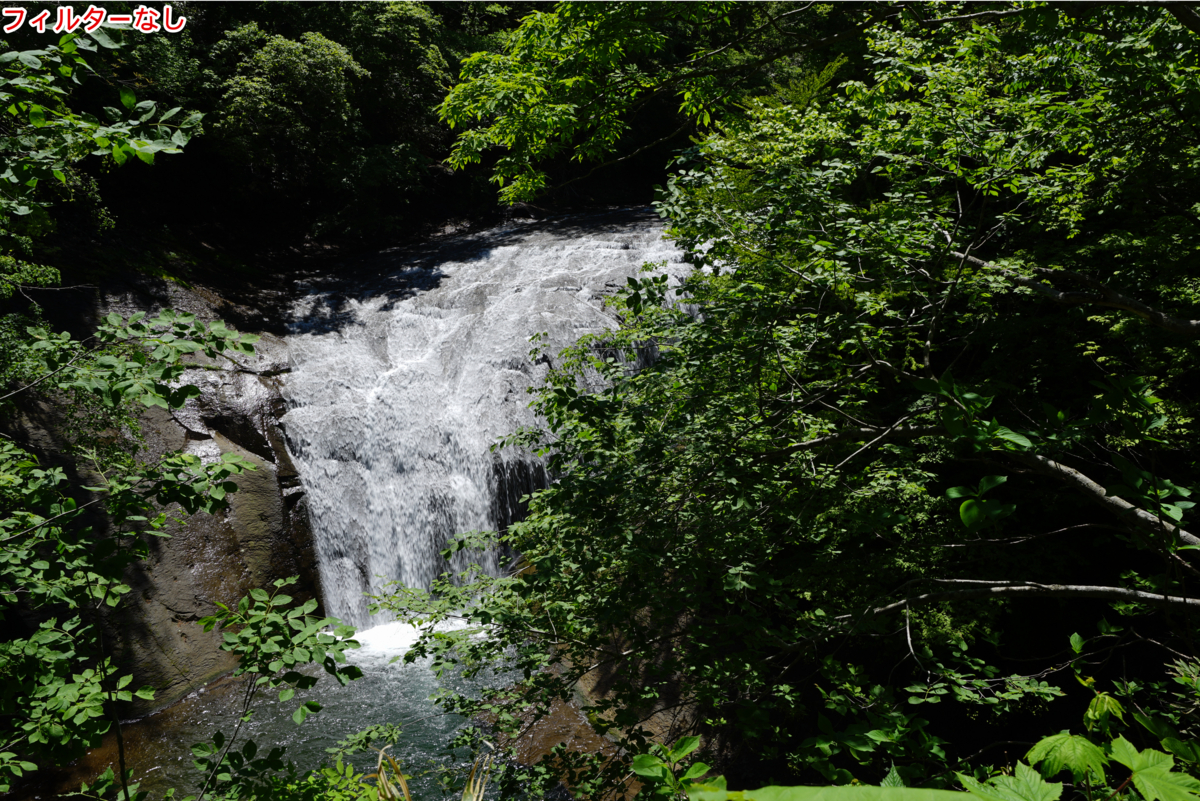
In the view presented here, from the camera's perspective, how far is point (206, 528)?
910 centimetres

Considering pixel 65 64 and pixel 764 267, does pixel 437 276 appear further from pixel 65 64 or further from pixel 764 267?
pixel 65 64

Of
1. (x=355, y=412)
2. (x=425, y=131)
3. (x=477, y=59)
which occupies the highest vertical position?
(x=425, y=131)

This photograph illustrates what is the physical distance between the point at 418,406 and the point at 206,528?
3596mm

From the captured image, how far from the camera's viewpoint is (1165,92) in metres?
4.04

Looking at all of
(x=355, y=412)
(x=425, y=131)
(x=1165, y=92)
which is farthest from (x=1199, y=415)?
(x=425, y=131)

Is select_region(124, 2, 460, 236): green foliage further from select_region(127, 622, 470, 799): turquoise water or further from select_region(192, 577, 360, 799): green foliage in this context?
select_region(192, 577, 360, 799): green foliage

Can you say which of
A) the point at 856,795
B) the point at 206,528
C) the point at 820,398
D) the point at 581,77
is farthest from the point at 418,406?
the point at 856,795

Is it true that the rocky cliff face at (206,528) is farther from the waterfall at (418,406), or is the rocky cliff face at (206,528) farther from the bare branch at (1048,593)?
the bare branch at (1048,593)

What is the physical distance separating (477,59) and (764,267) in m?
2.88

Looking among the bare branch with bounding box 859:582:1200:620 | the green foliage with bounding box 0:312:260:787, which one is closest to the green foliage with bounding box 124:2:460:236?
the green foliage with bounding box 0:312:260:787

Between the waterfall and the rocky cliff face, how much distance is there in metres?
0.36

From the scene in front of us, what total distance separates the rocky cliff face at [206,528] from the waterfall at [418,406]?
0.36m

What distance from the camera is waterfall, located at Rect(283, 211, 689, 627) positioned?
10.1 meters

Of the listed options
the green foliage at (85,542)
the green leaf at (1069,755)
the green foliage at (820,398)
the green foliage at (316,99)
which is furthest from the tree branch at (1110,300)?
the green foliage at (316,99)
